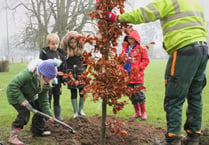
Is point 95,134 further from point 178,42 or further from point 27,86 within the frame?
point 178,42

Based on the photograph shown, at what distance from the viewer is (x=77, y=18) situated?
22.5 m

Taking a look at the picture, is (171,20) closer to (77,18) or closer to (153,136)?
(153,136)

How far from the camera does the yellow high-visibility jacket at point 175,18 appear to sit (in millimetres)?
2939

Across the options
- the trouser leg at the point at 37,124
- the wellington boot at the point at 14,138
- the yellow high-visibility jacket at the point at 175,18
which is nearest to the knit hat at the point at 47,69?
the trouser leg at the point at 37,124

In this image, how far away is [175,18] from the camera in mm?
3020

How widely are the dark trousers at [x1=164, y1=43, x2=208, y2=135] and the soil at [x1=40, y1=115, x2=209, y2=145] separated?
2.49 ft

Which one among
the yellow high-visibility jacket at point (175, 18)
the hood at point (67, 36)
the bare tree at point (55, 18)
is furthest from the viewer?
the bare tree at point (55, 18)

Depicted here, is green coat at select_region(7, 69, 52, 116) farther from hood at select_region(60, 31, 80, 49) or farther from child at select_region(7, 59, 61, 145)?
hood at select_region(60, 31, 80, 49)

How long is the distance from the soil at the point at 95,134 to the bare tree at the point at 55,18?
661 inches

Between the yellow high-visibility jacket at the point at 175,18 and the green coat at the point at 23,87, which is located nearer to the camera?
the yellow high-visibility jacket at the point at 175,18

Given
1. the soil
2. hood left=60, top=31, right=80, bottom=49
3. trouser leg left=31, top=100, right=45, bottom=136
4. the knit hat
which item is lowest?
the soil

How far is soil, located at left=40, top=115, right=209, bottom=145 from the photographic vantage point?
12.8 feet

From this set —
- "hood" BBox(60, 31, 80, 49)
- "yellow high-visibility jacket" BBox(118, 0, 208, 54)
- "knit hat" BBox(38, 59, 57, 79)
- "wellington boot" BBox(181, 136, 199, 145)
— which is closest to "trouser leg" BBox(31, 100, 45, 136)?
"knit hat" BBox(38, 59, 57, 79)

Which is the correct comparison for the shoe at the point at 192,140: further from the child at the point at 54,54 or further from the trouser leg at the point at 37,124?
the child at the point at 54,54
